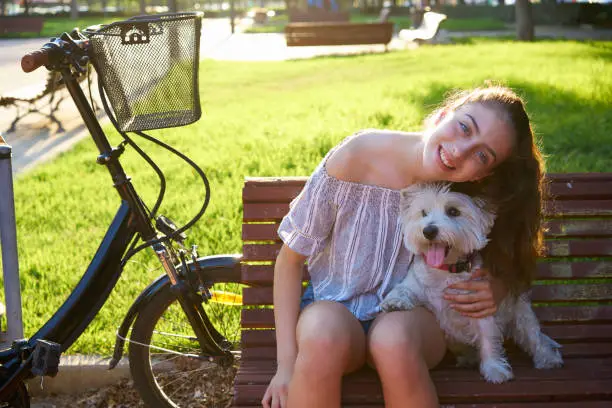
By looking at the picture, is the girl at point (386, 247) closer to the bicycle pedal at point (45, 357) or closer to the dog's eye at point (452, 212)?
the dog's eye at point (452, 212)

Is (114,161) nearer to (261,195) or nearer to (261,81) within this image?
(261,195)

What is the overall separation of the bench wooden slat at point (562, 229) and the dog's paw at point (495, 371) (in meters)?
0.74

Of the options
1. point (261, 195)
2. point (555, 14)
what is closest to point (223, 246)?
point (261, 195)

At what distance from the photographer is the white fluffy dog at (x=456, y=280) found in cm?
259

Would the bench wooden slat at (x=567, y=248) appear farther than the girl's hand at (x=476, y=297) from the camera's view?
Yes

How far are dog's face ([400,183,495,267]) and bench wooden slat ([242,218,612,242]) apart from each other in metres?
0.65

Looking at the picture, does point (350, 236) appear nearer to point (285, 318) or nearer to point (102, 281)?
point (285, 318)

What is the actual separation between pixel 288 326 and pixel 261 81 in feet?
43.0

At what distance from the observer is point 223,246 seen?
520 cm

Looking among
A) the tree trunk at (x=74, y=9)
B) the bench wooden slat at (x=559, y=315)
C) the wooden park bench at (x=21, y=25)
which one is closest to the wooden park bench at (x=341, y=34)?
the wooden park bench at (x=21, y=25)

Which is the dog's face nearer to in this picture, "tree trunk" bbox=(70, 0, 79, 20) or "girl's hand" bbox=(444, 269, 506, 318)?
"girl's hand" bbox=(444, 269, 506, 318)

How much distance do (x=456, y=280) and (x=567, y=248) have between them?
719 mm

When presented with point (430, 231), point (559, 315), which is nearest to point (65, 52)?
point (430, 231)

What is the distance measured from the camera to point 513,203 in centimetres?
266
